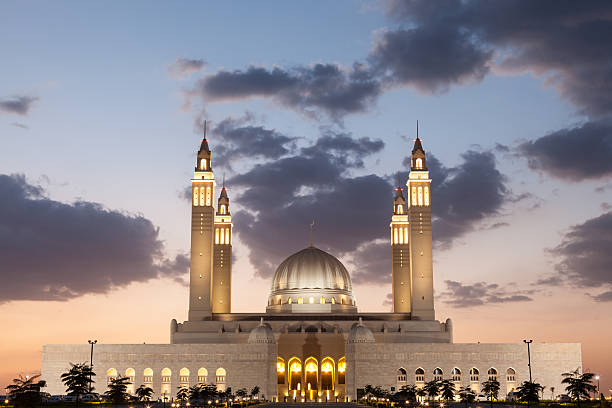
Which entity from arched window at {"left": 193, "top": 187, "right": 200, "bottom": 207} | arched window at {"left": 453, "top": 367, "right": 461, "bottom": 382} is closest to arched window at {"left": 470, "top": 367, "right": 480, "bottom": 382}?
arched window at {"left": 453, "top": 367, "right": 461, "bottom": 382}

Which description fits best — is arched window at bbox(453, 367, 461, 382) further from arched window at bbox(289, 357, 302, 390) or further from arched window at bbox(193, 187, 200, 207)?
arched window at bbox(193, 187, 200, 207)

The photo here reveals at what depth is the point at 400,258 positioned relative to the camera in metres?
90.4

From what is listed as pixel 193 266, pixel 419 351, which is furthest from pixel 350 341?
pixel 193 266

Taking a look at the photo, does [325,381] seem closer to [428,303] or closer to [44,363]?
[428,303]

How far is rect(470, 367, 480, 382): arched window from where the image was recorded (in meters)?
72.5

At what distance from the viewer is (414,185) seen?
80.0 metres

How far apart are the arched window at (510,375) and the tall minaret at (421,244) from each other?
28.6 feet

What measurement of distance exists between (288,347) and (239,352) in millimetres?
6259

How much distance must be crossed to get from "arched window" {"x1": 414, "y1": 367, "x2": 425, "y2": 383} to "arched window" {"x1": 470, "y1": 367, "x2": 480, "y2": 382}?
171 inches

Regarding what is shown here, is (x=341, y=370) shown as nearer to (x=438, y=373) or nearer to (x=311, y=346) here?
(x=311, y=346)

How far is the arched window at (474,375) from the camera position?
7250 cm

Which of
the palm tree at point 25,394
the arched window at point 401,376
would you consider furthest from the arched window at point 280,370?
the palm tree at point 25,394

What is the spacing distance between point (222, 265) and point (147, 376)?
19.6 meters

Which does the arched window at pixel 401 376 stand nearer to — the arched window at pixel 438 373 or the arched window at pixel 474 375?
the arched window at pixel 438 373
